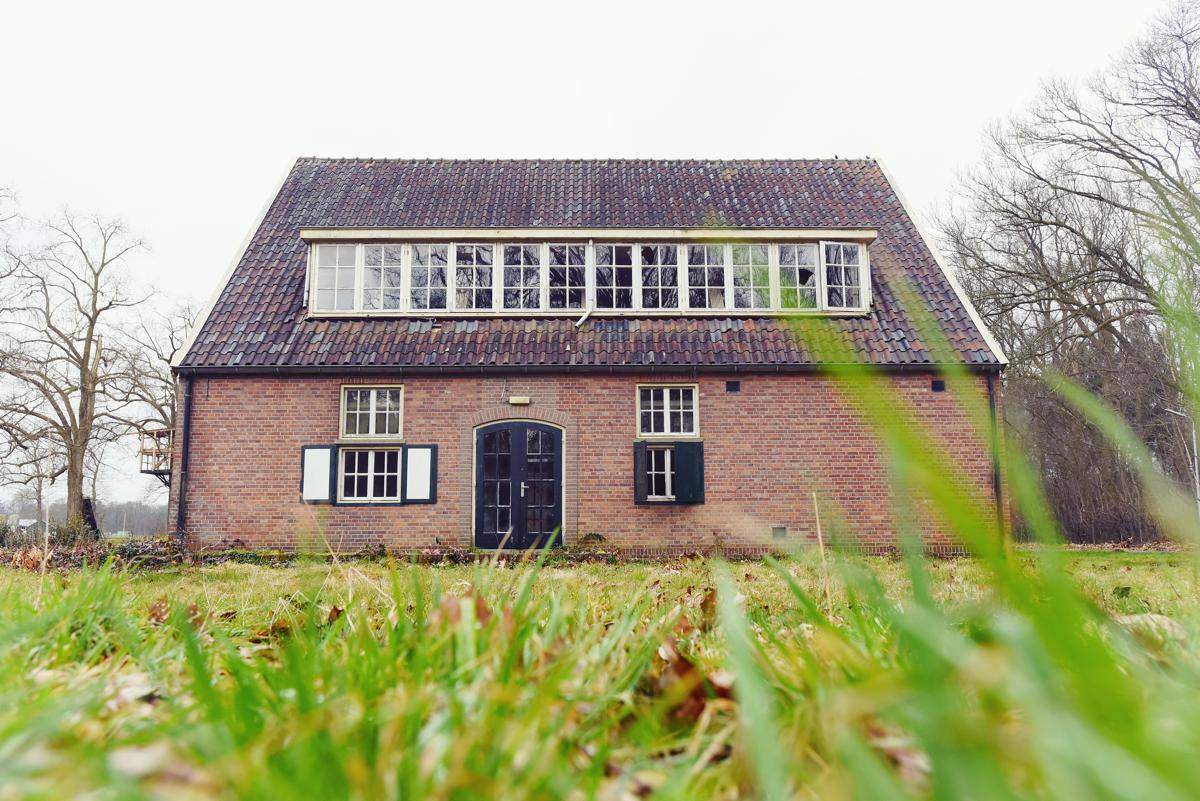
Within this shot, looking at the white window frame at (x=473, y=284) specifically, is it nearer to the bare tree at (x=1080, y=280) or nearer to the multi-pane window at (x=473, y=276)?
the multi-pane window at (x=473, y=276)

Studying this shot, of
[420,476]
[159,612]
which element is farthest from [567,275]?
[159,612]

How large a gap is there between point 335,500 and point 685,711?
12.5m

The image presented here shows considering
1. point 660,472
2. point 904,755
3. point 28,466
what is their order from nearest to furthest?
point 904,755, point 660,472, point 28,466

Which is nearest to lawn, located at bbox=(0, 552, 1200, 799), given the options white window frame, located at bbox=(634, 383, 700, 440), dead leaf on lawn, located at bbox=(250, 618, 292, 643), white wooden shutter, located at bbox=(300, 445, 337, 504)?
dead leaf on lawn, located at bbox=(250, 618, 292, 643)

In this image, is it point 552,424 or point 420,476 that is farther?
point 552,424

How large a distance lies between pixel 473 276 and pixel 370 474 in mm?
3699

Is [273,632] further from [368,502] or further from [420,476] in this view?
[368,502]

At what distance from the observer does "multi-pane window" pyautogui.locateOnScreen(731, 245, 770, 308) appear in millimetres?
14156

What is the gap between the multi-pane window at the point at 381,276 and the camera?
14.1 metres

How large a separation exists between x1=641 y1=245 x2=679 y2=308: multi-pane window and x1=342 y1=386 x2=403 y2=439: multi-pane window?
14.5 feet

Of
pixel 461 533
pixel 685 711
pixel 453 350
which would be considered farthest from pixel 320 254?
pixel 685 711

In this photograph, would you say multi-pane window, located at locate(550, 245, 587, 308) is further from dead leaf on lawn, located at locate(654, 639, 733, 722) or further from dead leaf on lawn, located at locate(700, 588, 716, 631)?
dead leaf on lawn, located at locate(654, 639, 733, 722)

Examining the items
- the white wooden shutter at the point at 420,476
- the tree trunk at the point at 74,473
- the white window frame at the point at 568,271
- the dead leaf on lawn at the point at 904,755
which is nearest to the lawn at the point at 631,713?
the dead leaf on lawn at the point at 904,755

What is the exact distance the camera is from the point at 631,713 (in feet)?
4.76
